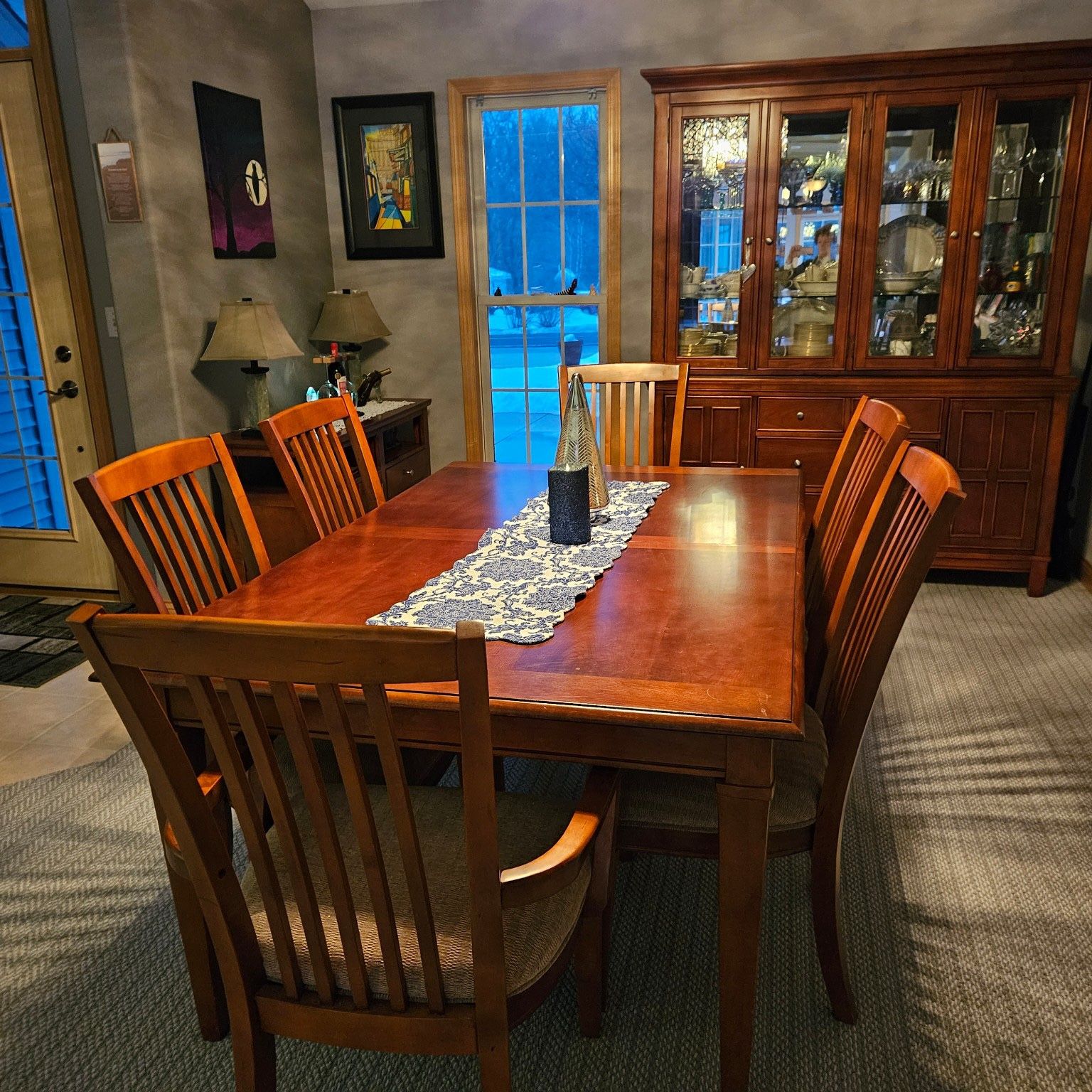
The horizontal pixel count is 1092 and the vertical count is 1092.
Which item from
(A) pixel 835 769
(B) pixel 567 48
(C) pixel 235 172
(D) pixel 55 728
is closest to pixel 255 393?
(C) pixel 235 172

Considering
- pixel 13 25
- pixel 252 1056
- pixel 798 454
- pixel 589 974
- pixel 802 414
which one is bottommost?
pixel 589 974

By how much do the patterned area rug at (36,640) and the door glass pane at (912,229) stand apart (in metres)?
3.30

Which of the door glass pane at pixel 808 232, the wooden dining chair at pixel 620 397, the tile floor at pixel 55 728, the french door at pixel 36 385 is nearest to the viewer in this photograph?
the tile floor at pixel 55 728

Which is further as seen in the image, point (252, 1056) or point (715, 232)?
point (715, 232)

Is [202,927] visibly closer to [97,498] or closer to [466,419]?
[97,498]

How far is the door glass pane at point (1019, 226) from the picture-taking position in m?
3.38

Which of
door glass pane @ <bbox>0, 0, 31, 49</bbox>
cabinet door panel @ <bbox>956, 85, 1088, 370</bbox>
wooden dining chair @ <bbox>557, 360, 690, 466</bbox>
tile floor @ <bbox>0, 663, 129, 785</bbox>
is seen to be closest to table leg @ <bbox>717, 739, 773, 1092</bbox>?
wooden dining chair @ <bbox>557, 360, 690, 466</bbox>

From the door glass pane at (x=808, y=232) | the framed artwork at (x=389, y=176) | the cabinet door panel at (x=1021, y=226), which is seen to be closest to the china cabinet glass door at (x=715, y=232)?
the door glass pane at (x=808, y=232)

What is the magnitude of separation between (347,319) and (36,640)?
5.96ft

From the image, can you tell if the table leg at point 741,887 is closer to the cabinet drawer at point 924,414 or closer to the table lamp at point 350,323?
the cabinet drawer at point 924,414

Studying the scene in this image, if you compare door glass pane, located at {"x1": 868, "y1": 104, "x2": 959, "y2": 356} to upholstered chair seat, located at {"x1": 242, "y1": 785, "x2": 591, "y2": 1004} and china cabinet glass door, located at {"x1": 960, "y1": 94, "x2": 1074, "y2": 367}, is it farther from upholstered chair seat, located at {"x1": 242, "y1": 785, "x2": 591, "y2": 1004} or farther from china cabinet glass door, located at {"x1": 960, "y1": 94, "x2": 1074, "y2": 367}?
upholstered chair seat, located at {"x1": 242, "y1": 785, "x2": 591, "y2": 1004}

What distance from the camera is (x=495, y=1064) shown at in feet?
3.62

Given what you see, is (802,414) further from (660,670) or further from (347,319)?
(660,670)

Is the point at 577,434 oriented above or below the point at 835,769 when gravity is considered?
above
